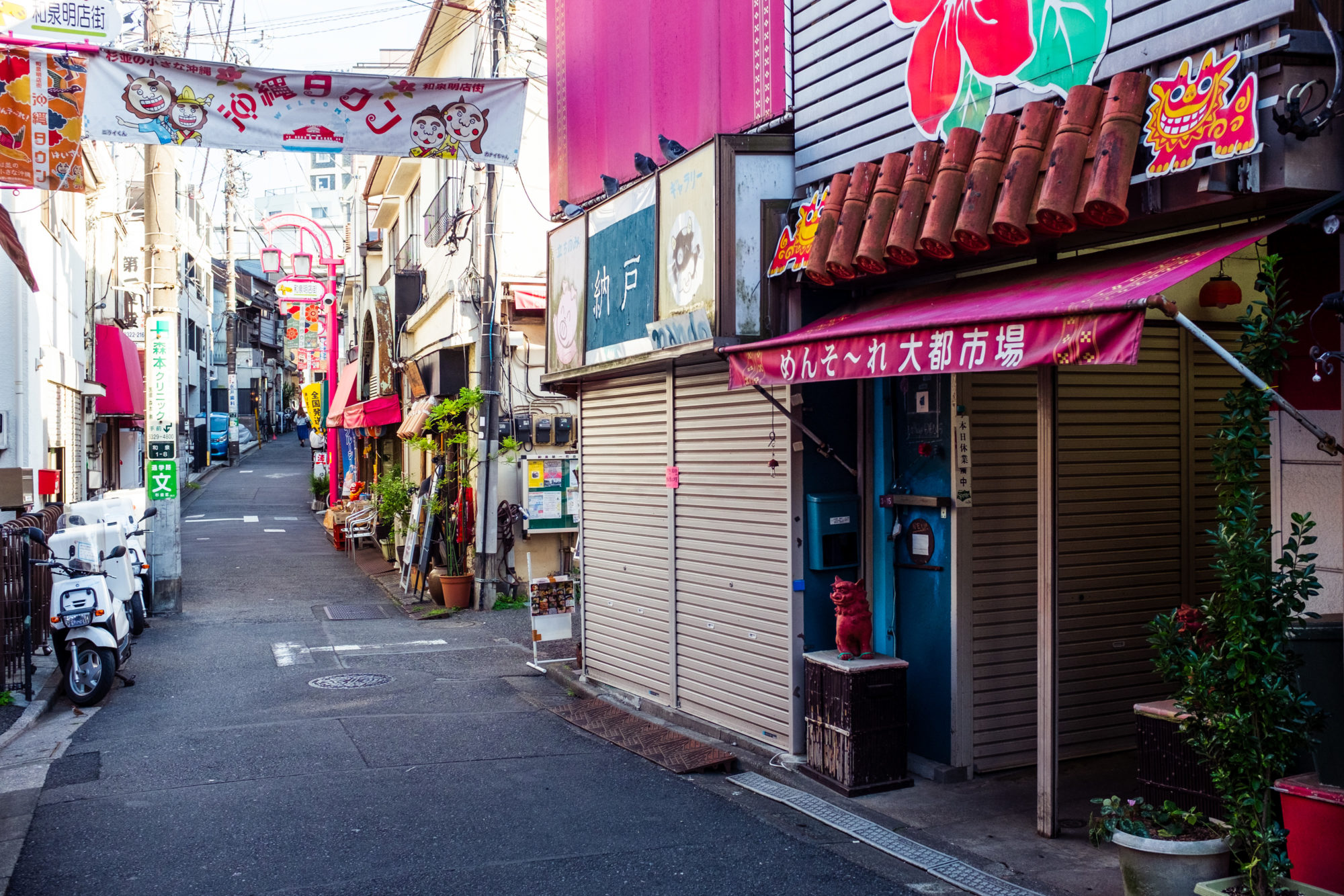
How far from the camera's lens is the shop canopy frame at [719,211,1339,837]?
487 cm

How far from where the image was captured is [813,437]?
799 cm

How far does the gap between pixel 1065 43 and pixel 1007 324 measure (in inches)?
73.4

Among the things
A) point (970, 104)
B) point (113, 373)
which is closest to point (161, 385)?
point (113, 373)

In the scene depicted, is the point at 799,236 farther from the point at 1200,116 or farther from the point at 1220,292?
the point at 1200,116

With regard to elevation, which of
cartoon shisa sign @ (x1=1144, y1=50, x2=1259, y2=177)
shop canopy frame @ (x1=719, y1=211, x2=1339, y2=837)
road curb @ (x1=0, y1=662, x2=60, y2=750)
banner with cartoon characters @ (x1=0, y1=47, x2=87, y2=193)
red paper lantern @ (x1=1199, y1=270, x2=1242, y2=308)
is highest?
banner with cartoon characters @ (x1=0, y1=47, x2=87, y2=193)

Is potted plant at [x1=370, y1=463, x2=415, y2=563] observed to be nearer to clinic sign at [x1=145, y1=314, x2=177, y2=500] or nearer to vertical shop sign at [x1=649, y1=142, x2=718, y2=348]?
clinic sign at [x1=145, y1=314, x2=177, y2=500]

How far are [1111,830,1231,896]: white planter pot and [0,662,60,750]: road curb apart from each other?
8554 millimetres

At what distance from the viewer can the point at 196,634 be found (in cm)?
1562

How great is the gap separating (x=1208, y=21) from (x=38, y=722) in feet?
34.7

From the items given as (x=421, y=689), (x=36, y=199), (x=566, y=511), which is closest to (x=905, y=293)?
(x=421, y=689)

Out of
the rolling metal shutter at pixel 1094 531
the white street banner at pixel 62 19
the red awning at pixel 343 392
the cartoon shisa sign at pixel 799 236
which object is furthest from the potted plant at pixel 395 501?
the rolling metal shutter at pixel 1094 531

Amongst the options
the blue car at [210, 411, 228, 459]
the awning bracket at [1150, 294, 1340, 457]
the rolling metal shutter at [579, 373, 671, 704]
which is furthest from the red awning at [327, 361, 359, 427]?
the awning bracket at [1150, 294, 1340, 457]

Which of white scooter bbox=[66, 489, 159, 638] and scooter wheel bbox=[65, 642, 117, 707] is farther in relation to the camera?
white scooter bbox=[66, 489, 159, 638]

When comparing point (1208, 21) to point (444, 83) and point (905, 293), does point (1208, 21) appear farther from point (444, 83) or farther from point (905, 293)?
point (444, 83)
